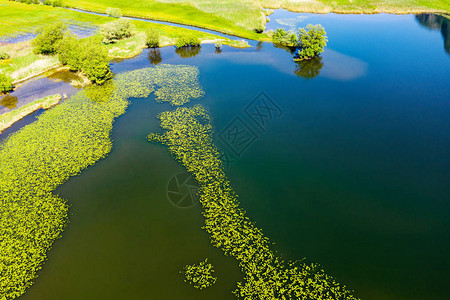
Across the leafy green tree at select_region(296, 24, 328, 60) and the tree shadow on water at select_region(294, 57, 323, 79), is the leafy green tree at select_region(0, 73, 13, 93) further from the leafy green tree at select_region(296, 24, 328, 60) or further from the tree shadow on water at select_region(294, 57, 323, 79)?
the leafy green tree at select_region(296, 24, 328, 60)

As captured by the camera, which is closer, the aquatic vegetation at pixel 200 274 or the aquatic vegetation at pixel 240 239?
the aquatic vegetation at pixel 240 239

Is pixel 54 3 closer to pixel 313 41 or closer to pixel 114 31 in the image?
pixel 114 31

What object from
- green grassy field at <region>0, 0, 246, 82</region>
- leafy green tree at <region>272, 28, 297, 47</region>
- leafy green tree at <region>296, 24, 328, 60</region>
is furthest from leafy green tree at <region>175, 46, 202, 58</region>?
leafy green tree at <region>296, 24, 328, 60</region>

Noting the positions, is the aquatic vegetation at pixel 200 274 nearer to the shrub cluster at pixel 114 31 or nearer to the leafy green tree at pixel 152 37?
the leafy green tree at pixel 152 37

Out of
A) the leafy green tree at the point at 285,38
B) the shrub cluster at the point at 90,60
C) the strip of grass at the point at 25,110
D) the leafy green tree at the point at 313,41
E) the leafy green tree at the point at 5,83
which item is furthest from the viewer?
the leafy green tree at the point at 285,38

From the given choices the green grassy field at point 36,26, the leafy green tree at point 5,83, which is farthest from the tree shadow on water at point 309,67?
the leafy green tree at point 5,83
